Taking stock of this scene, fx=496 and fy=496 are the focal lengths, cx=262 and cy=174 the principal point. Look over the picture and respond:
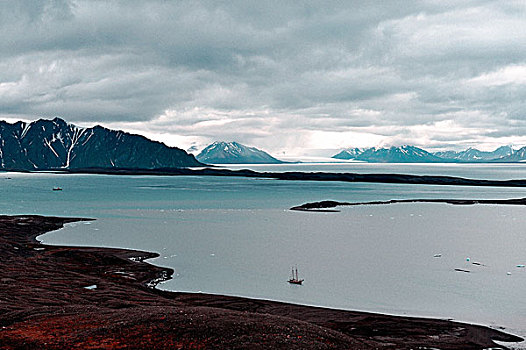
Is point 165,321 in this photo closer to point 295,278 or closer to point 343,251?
point 295,278

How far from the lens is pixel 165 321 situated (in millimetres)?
30016

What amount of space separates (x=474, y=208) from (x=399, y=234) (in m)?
60.5

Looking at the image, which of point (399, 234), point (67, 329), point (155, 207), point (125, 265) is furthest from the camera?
point (155, 207)

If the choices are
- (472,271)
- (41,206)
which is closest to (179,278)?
(472,271)

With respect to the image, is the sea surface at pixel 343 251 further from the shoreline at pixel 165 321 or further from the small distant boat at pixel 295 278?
the shoreline at pixel 165 321

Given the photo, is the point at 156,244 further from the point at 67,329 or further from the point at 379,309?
the point at 67,329

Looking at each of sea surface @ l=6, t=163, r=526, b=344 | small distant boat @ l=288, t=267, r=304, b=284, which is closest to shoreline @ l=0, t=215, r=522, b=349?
sea surface @ l=6, t=163, r=526, b=344

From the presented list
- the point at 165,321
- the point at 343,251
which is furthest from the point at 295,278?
the point at 165,321

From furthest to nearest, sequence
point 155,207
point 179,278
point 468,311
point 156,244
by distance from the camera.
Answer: point 155,207 < point 156,244 < point 179,278 < point 468,311

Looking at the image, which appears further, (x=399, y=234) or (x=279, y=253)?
(x=399, y=234)

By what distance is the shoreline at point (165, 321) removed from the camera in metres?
27.8

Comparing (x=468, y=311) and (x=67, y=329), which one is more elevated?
(x=67, y=329)

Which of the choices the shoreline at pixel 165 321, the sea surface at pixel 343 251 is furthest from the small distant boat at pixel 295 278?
the shoreline at pixel 165 321

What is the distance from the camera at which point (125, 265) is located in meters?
60.1
